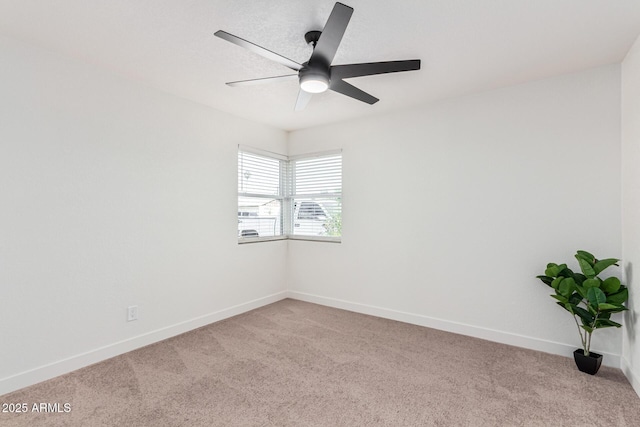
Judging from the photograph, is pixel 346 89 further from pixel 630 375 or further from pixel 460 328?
pixel 630 375

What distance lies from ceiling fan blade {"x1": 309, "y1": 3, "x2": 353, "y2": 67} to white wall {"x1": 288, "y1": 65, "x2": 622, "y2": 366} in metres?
1.93

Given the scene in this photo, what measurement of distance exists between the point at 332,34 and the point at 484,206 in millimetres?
2298

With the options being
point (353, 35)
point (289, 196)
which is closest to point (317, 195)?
point (289, 196)

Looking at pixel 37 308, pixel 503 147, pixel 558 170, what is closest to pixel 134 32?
pixel 37 308

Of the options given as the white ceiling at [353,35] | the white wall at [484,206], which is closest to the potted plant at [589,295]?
the white wall at [484,206]

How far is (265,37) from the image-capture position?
2174mm

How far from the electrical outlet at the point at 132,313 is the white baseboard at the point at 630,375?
12.8 ft

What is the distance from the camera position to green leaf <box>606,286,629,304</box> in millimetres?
2248

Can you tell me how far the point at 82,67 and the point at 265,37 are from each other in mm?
1561

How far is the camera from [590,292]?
2268 mm

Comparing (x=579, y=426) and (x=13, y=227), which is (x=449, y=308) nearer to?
(x=579, y=426)

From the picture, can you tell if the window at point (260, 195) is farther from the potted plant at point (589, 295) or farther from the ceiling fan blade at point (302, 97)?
the potted plant at point (589, 295)

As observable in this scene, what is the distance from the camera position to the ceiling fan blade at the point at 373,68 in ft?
6.43

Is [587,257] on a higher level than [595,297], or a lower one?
higher
